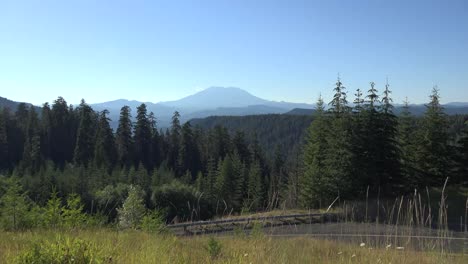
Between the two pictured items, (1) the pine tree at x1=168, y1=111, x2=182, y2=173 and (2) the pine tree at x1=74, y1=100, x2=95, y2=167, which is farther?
(1) the pine tree at x1=168, y1=111, x2=182, y2=173

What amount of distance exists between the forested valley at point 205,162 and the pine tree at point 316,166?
0.08 metres

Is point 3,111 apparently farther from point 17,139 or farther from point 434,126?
point 434,126

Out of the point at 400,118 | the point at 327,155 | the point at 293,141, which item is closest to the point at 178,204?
the point at 327,155

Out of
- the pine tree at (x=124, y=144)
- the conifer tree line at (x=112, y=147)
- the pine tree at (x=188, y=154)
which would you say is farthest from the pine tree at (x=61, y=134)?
the pine tree at (x=188, y=154)

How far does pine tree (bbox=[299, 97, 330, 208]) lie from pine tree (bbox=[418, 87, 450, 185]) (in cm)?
757

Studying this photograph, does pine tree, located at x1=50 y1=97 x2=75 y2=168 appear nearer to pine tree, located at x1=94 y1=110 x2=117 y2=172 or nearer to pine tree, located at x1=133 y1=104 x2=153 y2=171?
pine tree, located at x1=94 y1=110 x2=117 y2=172

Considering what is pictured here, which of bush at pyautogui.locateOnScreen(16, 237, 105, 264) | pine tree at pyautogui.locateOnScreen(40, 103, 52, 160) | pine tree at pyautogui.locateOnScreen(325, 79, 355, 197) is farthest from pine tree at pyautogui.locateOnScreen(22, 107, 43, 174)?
bush at pyautogui.locateOnScreen(16, 237, 105, 264)

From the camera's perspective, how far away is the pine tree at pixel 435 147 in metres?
32.5

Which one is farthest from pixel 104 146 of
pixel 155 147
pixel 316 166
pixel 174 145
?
pixel 316 166

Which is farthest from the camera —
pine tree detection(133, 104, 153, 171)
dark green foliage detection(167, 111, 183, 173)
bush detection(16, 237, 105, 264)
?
dark green foliage detection(167, 111, 183, 173)

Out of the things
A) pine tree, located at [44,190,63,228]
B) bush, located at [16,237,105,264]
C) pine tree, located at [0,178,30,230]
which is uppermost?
bush, located at [16,237,105,264]

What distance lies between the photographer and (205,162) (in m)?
84.9

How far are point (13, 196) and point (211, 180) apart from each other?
177ft

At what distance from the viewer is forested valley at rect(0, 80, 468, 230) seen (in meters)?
9.91
